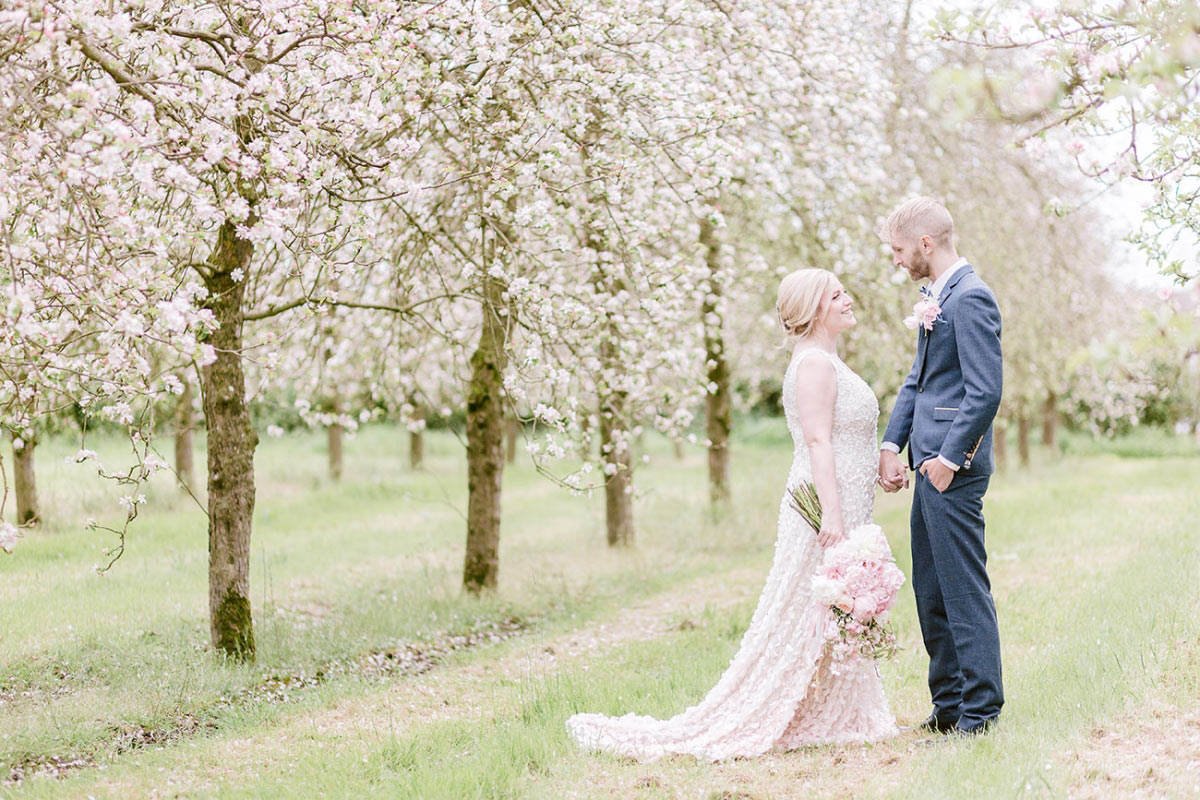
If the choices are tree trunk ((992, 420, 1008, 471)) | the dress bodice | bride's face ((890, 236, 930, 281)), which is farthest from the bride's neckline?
tree trunk ((992, 420, 1008, 471))

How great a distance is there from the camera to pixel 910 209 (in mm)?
4906

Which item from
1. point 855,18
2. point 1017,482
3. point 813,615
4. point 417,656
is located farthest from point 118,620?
point 1017,482

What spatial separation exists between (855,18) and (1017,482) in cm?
1035

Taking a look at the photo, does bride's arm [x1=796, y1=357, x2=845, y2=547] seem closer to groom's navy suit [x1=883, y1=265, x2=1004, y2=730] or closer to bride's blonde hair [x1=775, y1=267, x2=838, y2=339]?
bride's blonde hair [x1=775, y1=267, x2=838, y2=339]

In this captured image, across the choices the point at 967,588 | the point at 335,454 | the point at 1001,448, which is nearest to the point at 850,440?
the point at 967,588

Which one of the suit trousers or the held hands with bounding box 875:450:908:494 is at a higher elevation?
the held hands with bounding box 875:450:908:494

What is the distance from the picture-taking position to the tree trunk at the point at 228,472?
6.94m

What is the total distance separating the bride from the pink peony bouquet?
0.38ft

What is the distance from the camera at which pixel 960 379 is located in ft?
15.7

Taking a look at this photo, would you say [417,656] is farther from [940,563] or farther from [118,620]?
[940,563]

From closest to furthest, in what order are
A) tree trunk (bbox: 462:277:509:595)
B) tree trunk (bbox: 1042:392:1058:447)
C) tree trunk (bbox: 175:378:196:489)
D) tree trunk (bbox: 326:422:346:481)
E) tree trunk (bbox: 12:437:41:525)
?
tree trunk (bbox: 462:277:509:595) < tree trunk (bbox: 12:437:41:525) < tree trunk (bbox: 175:378:196:489) < tree trunk (bbox: 326:422:346:481) < tree trunk (bbox: 1042:392:1058:447)

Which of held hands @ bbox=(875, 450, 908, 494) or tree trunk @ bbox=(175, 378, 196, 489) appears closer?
held hands @ bbox=(875, 450, 908, 494)

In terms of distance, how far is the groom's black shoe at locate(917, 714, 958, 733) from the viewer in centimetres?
498

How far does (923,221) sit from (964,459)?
44.1 inches
